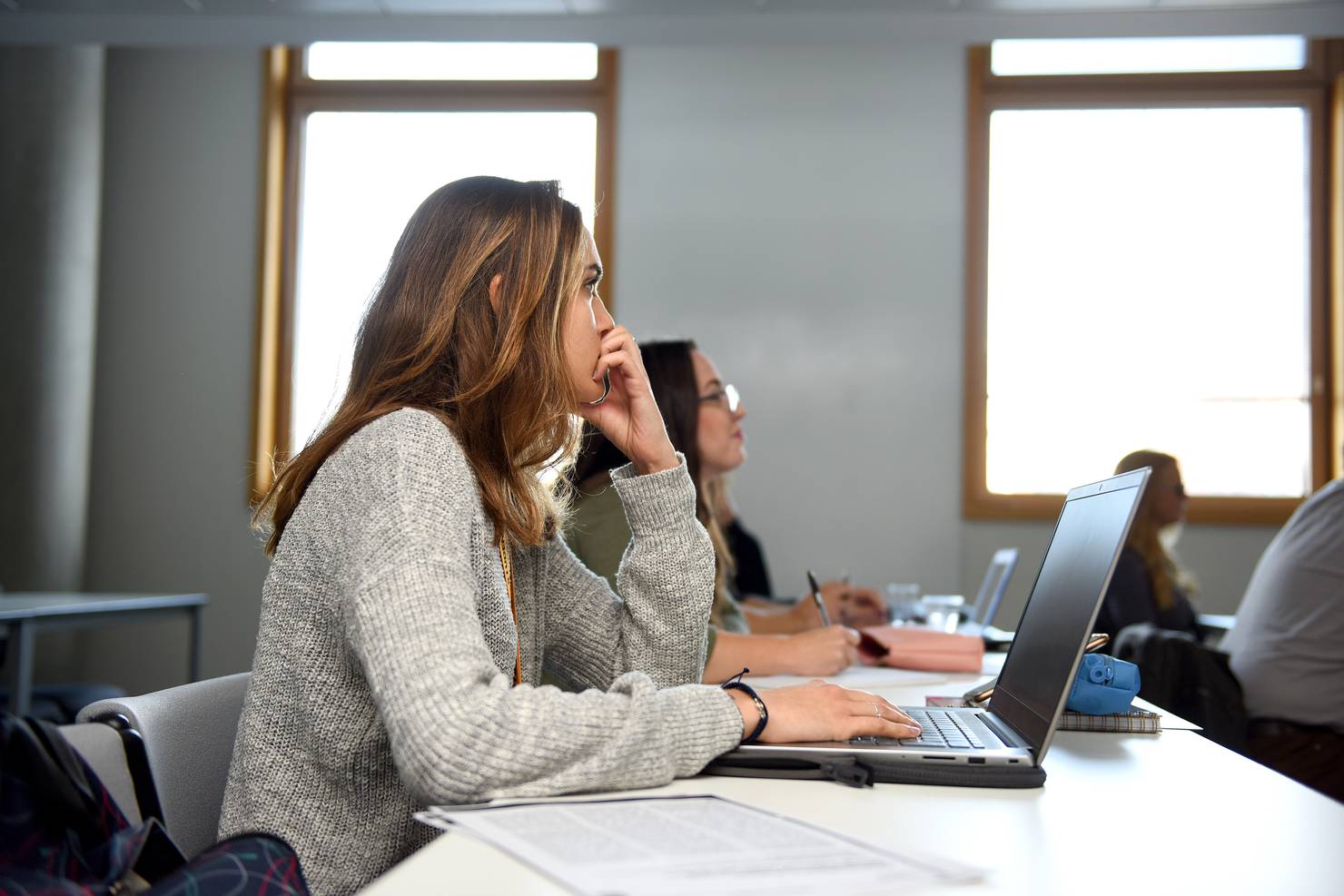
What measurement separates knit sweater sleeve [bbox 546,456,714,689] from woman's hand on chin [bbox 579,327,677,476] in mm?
A: 36

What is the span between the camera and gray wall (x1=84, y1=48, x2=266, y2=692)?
4.80 meters

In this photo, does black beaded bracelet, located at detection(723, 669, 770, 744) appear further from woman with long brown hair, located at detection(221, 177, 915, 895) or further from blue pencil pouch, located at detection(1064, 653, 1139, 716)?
blue pencil pouch, located at detection(1064, 653, 1139, 716)

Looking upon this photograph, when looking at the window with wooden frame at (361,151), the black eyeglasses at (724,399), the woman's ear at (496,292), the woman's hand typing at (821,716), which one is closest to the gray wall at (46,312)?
the window with wooden frame at (361,151)

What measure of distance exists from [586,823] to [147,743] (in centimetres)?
45

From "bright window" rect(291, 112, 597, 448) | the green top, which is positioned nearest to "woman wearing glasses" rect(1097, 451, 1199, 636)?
the green top

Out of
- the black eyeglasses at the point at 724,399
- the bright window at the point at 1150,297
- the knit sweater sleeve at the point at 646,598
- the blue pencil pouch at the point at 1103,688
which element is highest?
the bright window at the point at 1150,297

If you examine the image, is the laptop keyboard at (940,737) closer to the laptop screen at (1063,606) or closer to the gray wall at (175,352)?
the laptop screen at (1063,606)

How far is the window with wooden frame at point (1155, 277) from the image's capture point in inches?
179

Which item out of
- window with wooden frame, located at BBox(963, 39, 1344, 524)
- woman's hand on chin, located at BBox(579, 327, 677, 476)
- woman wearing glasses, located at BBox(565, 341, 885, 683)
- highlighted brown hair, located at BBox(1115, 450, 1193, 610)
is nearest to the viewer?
woman's hand on chin, located at BBox(579, 327, 677, 476)

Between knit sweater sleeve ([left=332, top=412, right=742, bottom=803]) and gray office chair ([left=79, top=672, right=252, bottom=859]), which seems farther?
gray office chair ([left=79, top=672, right=252, bottom=859])

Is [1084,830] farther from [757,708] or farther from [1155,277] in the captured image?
[1155,277]

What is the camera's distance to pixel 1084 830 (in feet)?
2.66

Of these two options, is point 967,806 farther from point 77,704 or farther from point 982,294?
point 982,294

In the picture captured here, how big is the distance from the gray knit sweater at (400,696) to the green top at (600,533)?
66 cm
